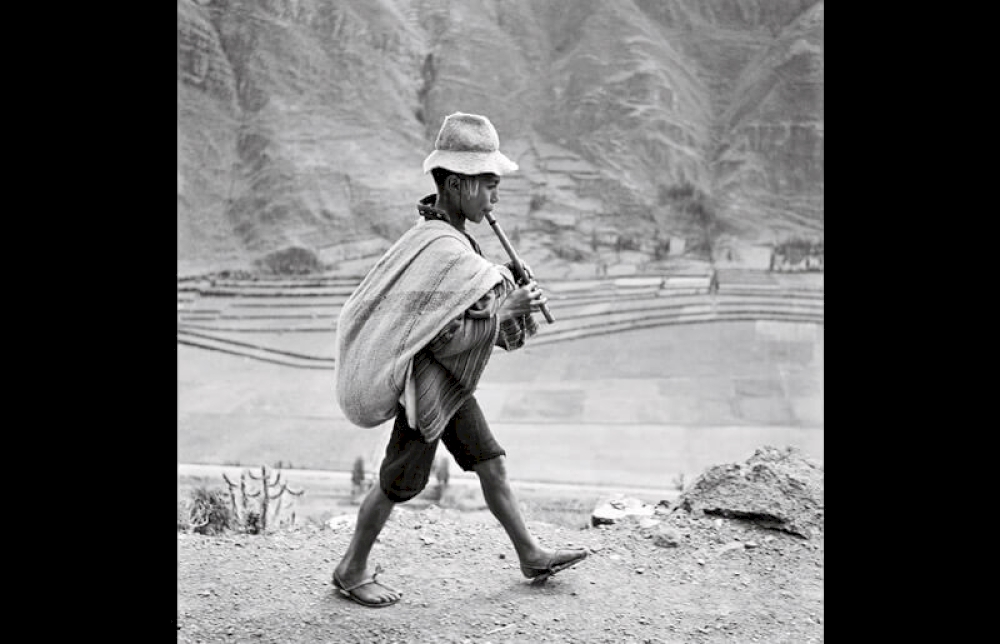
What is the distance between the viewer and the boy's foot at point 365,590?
3812 millimetres

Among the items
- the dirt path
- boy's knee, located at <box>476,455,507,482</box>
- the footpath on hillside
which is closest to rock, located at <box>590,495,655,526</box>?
the footpath on hillside

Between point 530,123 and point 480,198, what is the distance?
18.8ft

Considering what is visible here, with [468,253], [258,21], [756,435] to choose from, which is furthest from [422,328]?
[258,21]

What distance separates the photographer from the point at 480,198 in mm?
3678

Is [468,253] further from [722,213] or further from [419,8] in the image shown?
[722,213]

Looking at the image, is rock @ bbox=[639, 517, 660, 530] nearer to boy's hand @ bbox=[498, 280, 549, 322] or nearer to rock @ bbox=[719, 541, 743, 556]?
rock @ bbox=[719, 541, 743, 556]

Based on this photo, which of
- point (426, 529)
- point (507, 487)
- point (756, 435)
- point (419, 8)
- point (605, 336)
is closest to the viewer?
point (507, 487)

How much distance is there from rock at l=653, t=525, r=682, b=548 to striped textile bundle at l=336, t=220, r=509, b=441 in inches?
56.9

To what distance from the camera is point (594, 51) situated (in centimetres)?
923

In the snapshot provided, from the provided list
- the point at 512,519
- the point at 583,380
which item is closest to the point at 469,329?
the point at 512,519

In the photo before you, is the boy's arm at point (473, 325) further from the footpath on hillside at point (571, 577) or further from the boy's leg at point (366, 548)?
the footpath on hillside at point (571, 577)

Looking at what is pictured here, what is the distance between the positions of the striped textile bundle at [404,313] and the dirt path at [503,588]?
0.79 m

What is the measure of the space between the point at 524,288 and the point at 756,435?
5.93 m

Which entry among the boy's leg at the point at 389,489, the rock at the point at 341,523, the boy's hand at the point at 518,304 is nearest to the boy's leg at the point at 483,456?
the boy's leg at the point at 389,489
